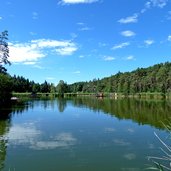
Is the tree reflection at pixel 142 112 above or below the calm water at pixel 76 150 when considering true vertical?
above

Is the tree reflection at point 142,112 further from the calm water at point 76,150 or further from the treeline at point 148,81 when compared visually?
the treeline at point 148,81

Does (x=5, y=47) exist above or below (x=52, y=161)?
above

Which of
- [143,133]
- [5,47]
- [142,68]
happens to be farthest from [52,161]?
[142,68]

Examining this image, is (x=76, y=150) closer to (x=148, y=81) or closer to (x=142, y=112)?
(x=142, y=112)

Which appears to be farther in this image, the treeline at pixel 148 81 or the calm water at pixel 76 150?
the treeline at pixel 148 81

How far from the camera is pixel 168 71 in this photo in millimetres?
148125

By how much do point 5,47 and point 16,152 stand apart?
156 feet

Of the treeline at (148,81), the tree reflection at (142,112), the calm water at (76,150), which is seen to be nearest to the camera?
the calm water at (76,150)

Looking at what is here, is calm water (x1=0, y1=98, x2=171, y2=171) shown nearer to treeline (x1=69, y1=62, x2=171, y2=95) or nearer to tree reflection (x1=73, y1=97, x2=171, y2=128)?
tree reflection (x1=73, y1=97, x2=171, y2=128)

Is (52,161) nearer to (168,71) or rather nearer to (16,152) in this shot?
(16,152)

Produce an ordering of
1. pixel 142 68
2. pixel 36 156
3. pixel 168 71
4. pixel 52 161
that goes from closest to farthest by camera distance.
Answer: pixel 52 161, pixel 36 156, pixel 168 71, pixel 142 68

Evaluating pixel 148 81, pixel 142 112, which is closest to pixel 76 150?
pixel 142 112

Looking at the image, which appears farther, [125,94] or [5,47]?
[125,94]

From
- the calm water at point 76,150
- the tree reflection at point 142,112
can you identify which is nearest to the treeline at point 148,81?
the tree reflection at point 142,112
